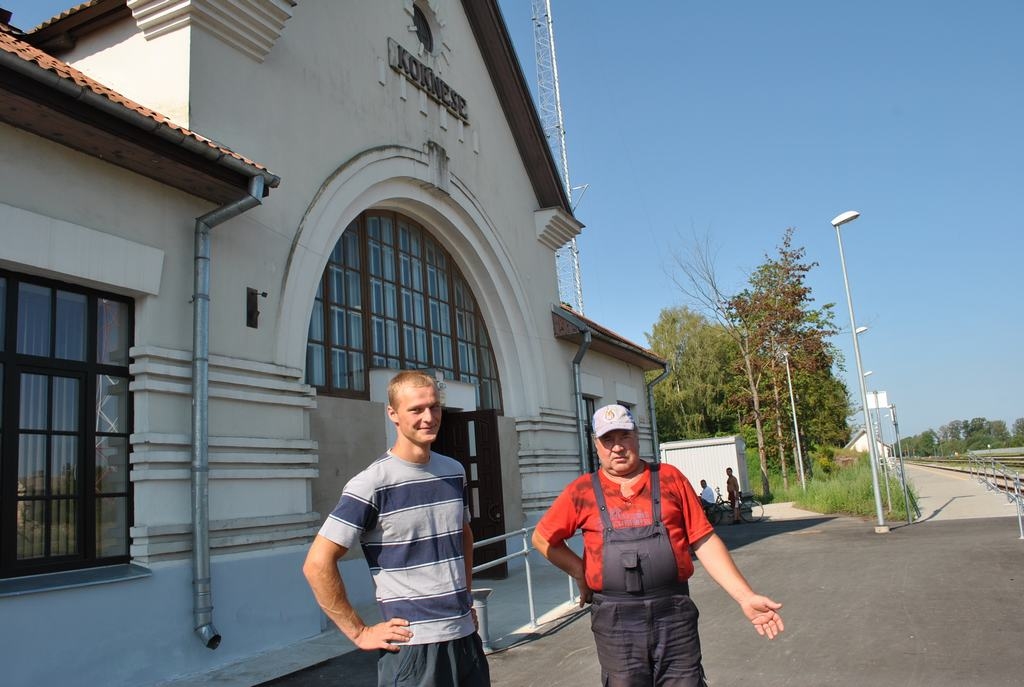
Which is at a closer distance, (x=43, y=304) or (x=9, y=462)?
(x=9, y=462)

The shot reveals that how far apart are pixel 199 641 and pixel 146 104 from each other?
5.01 metres

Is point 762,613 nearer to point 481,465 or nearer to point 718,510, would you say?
point 481,465

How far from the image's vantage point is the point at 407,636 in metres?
2.86

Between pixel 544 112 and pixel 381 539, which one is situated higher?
pixel 544 112

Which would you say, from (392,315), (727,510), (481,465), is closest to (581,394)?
(481,465)

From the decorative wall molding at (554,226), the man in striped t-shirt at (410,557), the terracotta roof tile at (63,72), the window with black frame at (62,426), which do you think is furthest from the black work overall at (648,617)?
the decorative wall molding at (554,226)

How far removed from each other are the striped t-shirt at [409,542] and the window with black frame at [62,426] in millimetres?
4230

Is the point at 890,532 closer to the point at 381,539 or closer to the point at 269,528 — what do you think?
the point at 269,528

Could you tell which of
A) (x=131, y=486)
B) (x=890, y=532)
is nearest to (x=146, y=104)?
(x=131, y=486)

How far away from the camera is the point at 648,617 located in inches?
132

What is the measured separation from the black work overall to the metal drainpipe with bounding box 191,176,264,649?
4.54 metres

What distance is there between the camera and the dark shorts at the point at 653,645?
3348 mm

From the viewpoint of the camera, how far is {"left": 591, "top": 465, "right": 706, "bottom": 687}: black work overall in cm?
335

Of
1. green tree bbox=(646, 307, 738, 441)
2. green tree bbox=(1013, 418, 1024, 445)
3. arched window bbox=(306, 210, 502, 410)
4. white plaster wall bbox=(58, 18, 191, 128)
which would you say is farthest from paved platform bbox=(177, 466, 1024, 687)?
green tree bbox=(1013, 418, 1024, 445)
